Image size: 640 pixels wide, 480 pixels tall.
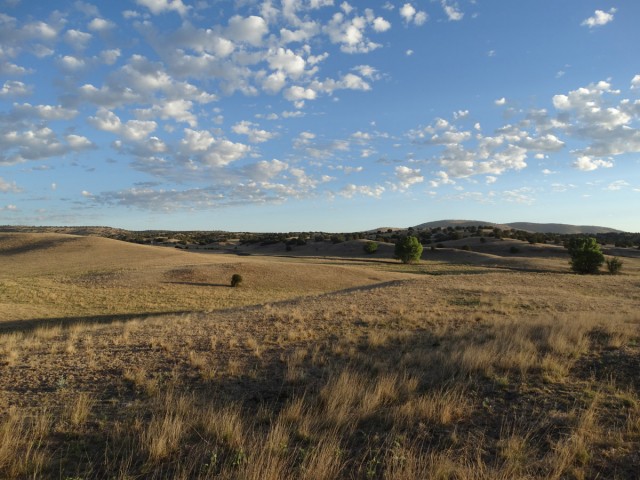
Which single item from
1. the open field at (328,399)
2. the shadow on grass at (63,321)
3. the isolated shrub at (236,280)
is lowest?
the shadow on grass at (63,321)

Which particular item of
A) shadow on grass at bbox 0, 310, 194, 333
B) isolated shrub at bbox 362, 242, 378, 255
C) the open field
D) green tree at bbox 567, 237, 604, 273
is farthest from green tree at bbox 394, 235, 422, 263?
the open field

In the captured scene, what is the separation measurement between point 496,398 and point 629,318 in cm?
1124

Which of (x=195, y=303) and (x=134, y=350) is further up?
(x=134, y=350)

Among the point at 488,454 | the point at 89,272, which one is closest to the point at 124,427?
the point at 488,454

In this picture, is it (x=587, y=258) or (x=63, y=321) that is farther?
(x=587, y=258)

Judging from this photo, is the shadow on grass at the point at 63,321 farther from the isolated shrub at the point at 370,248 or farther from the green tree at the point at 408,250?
the isolated shrub at the point at 370,248

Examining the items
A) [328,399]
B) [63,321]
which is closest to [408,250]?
[63,321]

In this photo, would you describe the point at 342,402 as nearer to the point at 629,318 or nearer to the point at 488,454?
the point at 488,454

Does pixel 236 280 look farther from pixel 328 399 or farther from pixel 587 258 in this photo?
pixel 587 258

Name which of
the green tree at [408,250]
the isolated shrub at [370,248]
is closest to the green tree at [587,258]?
the green tree at [408,250]

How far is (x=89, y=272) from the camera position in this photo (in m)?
45.2

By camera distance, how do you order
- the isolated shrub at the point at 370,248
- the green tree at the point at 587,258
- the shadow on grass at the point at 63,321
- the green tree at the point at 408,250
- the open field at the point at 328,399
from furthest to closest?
the isolated shrub at the point at 370,248 → the green tree at the point at 408,250 → the green tree at the point at 587,258 → the shadow on grass at the point at 63,321 → the open field at the point at 328,399

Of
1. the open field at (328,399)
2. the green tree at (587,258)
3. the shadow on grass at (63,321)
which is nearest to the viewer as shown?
the open field at (328,399)

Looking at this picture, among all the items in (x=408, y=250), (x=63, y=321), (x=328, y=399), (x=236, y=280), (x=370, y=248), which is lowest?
(x=63, y=321)
